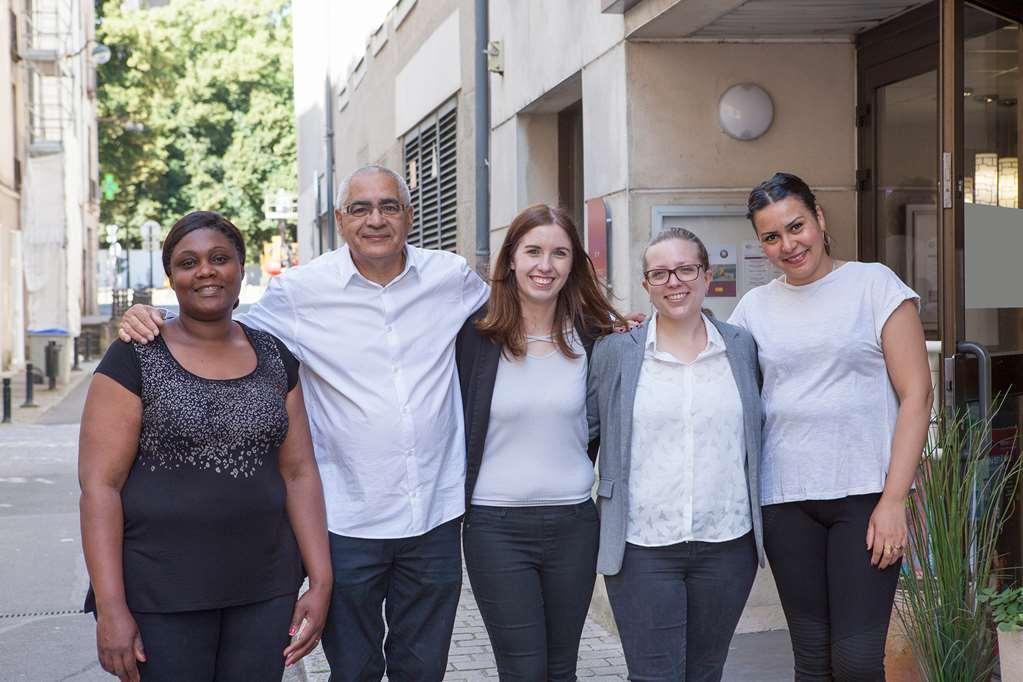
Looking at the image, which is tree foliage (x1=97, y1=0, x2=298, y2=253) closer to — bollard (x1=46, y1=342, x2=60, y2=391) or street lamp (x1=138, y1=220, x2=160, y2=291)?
street lamp (x1=138, y1=220, x2=160, y2=291)

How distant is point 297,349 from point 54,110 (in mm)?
26943

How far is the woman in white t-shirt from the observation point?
3.60 meters

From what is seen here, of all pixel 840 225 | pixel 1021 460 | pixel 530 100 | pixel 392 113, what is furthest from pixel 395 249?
pixel 392 113

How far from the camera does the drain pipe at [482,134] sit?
941cm

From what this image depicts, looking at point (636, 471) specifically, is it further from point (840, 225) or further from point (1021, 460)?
point (840, 225)

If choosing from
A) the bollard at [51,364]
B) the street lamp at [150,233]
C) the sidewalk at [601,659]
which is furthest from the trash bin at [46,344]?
the sidewalk at [601,659]

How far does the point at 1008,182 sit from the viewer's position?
498 centimetres

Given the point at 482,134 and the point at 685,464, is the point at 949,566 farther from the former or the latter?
the point at 482,134

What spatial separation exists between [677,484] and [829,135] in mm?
3435

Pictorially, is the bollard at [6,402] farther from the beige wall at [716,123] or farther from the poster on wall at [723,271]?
the poster on wall at [723,271]

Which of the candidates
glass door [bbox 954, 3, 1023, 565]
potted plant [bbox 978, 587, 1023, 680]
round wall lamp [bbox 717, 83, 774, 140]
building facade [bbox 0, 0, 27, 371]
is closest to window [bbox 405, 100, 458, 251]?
round wall lamp [bbox 717, 83, 774, 140]

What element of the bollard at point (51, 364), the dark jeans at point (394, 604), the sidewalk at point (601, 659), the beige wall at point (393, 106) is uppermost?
the beige wall at point (393, 106)

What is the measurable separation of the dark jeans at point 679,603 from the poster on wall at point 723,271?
119 inches

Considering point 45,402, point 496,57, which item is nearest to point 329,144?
point 45,402
